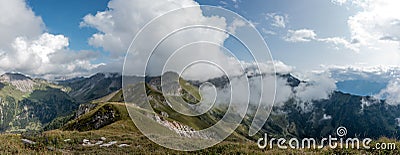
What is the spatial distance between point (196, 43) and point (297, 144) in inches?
513

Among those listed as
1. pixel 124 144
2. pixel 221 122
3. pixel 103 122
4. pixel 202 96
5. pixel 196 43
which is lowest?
pixel 103 122

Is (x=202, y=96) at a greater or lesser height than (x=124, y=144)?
greater

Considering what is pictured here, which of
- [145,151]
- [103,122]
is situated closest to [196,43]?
[145,151]

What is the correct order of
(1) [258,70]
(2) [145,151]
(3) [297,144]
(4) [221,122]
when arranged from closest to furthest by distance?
1. (1) [258,70]
2. (4) [221,122]
3. (3) [297,144]
4. (2) [145,151]

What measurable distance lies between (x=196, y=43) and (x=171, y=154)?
45.5 ft

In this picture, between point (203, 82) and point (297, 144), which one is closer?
point (203, 82)

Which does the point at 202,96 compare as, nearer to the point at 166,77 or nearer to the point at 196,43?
the point at 166,77

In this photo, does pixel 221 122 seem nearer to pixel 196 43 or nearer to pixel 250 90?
pixel 250 90

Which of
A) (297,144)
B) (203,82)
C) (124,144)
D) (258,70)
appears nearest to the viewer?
(258,70)


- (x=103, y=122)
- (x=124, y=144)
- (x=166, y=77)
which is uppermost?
(x=166, y=77)

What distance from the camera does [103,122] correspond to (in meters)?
166

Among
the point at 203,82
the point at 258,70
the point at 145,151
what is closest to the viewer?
the point at 258,70

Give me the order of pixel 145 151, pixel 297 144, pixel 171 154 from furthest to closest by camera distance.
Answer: pixel 145 151
pixel 171 154
pixel 297 144

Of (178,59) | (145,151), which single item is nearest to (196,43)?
(178,59)
